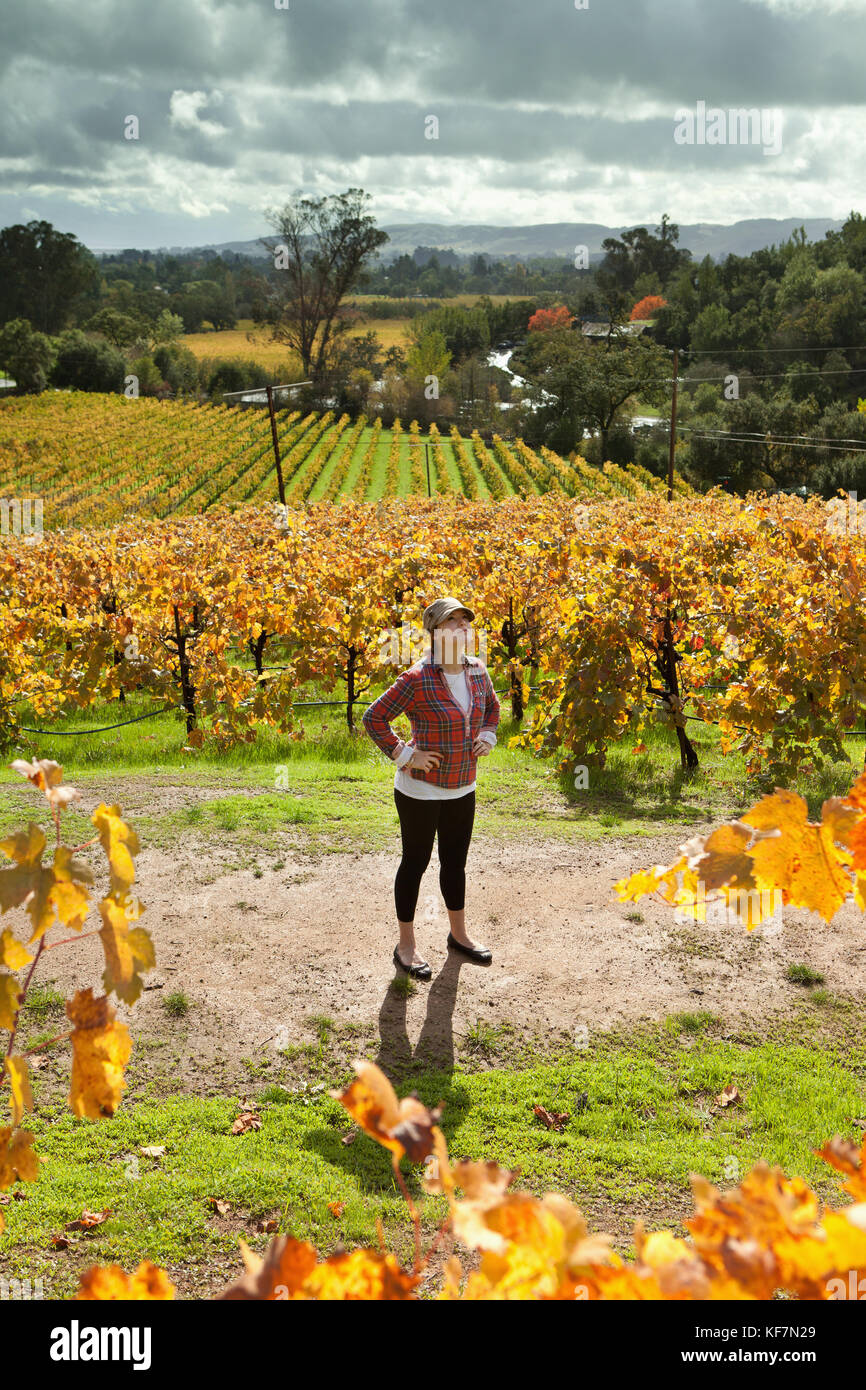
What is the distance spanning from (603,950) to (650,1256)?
4613 millimetres

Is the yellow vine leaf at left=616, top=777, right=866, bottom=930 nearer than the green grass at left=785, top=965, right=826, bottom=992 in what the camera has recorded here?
Yes

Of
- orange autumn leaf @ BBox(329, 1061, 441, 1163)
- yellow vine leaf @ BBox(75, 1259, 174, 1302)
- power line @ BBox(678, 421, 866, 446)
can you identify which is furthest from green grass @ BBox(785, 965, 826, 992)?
power line @ BBox(678, 421, 866, 446)

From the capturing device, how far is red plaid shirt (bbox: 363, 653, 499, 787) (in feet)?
Answer: 14.8

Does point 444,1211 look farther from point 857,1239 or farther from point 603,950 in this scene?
point 857,1239

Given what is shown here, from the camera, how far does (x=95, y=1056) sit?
1.27m

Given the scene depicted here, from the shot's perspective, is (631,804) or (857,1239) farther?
(631,804)

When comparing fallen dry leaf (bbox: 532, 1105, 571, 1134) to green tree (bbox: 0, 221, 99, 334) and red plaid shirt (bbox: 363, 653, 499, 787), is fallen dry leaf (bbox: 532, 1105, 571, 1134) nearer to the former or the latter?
red plaid shirt (bbox: 363, 653, 499, 787)

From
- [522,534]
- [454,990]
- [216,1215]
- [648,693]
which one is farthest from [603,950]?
[522,534]

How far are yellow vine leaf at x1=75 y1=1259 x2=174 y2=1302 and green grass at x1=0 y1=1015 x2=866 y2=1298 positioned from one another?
2510mm

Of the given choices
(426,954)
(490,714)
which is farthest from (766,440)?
(426,954)

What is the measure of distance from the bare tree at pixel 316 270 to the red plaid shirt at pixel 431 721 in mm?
73173

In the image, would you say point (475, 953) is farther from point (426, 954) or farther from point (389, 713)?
point (389, 713)
